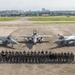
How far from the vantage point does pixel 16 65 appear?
89.1 feet

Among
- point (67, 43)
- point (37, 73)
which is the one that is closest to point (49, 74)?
point (37, 73)

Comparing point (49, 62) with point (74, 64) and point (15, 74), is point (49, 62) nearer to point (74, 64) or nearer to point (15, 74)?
point (74, 64)

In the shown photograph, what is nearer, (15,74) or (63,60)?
(15,74)

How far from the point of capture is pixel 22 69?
1011 inches

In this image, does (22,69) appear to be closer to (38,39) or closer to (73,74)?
(73,74)

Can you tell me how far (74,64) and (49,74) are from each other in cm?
513

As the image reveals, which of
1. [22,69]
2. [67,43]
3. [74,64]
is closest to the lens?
[22,69]

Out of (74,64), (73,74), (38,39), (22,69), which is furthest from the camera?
(38,39)

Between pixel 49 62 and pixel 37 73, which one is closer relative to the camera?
pixel 37 73

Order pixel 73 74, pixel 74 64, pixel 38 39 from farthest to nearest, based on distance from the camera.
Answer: pixel 38 39 → pixel 74 64 → pixel 73 74

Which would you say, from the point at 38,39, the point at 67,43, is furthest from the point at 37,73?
the point at 38,39

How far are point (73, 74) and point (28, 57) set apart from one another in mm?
6703

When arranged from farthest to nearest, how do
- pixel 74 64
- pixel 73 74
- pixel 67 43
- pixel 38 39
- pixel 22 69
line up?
pixel 38 39 < pixel 67 43 < pixel 74 64 < pixel 22 69 < pixel 73 74

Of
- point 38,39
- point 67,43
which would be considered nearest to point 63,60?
point 67,43
